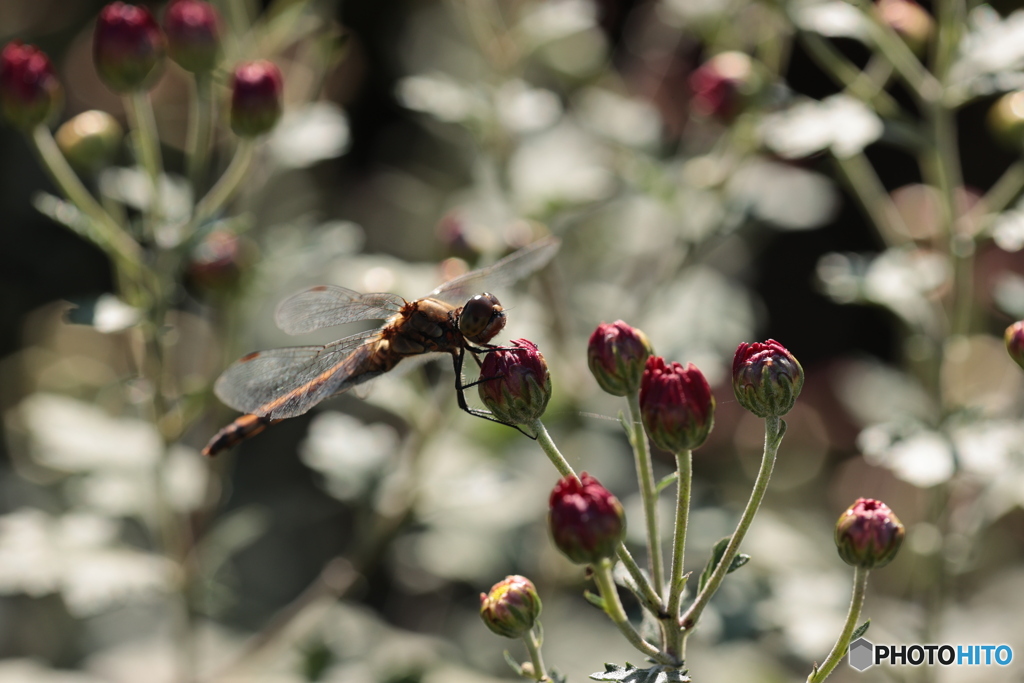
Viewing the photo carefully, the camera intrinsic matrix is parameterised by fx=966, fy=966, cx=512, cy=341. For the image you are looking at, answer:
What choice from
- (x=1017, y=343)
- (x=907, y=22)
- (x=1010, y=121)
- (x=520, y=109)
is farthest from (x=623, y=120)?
(x=1017, y=343)

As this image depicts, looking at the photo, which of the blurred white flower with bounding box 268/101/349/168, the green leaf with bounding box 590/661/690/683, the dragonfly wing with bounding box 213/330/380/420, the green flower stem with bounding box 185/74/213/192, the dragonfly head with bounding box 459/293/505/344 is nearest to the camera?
the green leaf with bounding box 590/661/690/683

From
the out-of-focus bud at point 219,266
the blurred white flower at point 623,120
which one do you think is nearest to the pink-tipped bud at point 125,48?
the out-of-focus bud at point 219,266

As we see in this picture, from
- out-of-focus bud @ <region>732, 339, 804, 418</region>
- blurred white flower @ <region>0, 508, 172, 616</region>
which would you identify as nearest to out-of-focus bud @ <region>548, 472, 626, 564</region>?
out-of-focus bud @ <region>732, 339, 804, 418</region>

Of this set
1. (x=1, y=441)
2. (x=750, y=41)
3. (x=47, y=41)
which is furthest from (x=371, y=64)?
(x=1, y=441)

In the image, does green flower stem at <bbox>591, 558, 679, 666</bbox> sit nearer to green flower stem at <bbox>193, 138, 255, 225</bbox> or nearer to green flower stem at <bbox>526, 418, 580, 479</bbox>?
green flower stem at <bbox>526, 418, 580, 479</bbox>

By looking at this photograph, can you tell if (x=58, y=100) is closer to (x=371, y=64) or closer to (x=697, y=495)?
(x=697, y=495)
